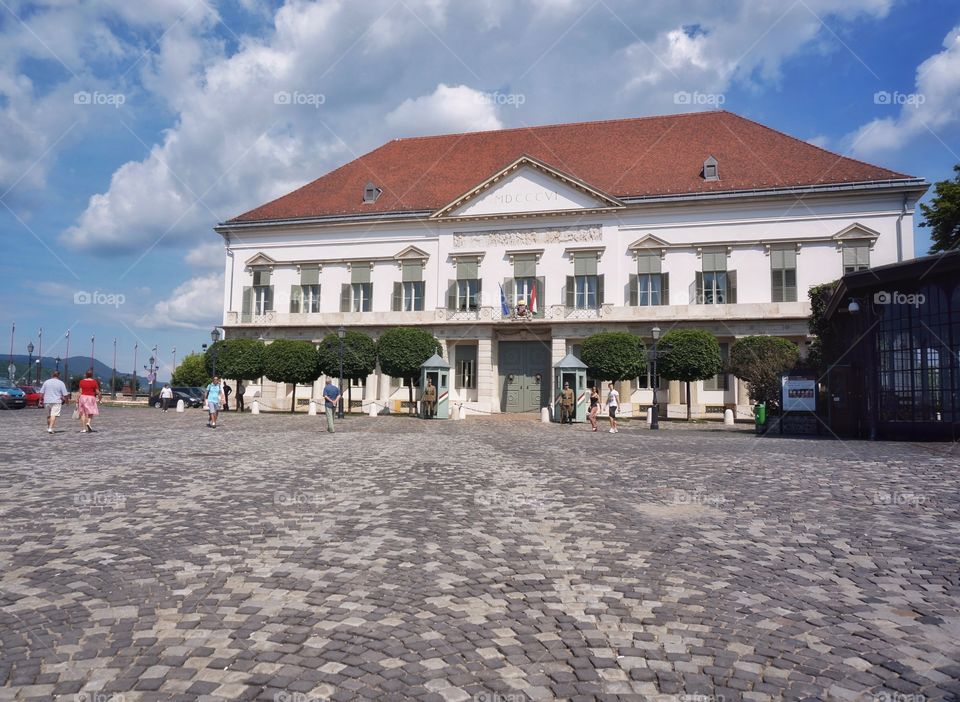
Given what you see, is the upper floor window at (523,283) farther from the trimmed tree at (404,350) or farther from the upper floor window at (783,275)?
the upper floor window at (783,275)

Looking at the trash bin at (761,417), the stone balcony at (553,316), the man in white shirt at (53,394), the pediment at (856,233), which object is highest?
the pediment at (856,233)

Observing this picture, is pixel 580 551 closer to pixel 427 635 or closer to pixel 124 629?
pixel 427 635

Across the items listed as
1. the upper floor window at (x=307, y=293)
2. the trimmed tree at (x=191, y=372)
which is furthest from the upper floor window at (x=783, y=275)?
the trimmed tree at (x=191, y=372)

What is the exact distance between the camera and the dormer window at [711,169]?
119ft

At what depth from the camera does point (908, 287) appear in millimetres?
17594

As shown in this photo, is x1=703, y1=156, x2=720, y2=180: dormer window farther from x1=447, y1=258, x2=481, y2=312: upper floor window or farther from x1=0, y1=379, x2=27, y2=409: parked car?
x1=0, y1=379, x2=27, y2=409: parked car

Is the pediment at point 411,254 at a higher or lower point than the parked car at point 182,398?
higher

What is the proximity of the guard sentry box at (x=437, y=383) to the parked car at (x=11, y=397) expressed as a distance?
2114cm

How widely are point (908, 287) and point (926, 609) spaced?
15949 millimetres

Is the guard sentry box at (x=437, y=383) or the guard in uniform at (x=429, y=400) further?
the guard sentry box at (x=437, y=383)

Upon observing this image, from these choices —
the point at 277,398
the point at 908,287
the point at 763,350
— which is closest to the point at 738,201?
the point at 763,350

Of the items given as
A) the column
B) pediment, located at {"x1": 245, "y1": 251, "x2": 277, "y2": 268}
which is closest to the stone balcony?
the column

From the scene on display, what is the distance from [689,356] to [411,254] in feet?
58.3

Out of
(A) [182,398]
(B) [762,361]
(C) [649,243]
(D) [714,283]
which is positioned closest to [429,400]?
(C) [649,243]
